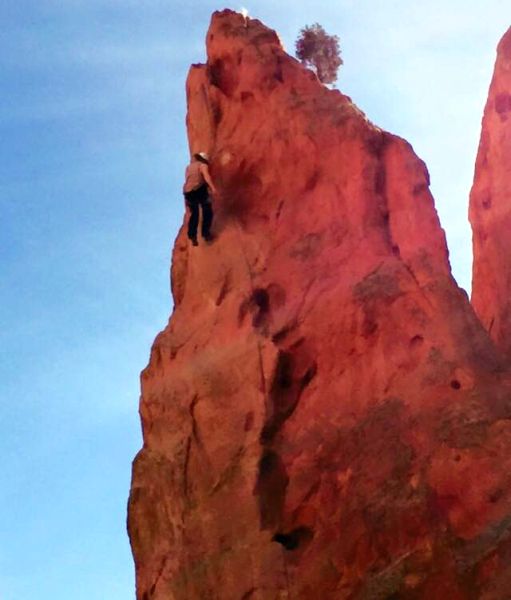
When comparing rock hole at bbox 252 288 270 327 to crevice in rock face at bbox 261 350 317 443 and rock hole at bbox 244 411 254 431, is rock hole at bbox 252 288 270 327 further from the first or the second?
rock hole at bbox 244 411 254 431

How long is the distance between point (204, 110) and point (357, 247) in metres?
7.57

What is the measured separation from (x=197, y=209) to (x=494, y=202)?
8.71m

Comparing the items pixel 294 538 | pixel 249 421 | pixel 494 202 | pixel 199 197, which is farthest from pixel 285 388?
pixel 494 202

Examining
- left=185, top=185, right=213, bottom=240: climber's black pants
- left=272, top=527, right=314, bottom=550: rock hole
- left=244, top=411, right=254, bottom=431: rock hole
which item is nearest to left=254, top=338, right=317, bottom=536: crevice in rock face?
left=272, top=527, right=314, bottom=550: rock hole

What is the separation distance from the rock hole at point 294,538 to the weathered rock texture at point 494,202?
31.4ft

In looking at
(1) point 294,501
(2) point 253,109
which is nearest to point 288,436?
(1) point 294,501

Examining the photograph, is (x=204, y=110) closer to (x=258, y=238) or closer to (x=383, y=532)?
(x=258, y=238)

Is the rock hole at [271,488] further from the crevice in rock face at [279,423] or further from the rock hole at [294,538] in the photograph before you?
the rock hole at [294,538]

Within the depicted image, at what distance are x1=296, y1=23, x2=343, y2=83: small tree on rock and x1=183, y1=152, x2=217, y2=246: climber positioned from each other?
7680 millimetres

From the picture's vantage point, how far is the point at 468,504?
21.7m

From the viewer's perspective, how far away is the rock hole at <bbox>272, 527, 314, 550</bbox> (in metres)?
23.0

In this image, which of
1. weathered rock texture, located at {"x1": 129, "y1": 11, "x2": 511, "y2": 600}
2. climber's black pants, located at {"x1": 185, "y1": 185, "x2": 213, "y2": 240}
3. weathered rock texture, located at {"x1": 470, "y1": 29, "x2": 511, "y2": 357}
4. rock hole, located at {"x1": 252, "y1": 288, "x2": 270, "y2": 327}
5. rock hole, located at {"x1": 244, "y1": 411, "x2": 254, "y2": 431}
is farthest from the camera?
weathered rock texture, located at {"x1": 470, "y1": 29, "x2": 511, "y2": 357}

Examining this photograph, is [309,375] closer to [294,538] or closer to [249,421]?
[249,421]

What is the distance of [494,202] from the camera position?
32406 millimetres
